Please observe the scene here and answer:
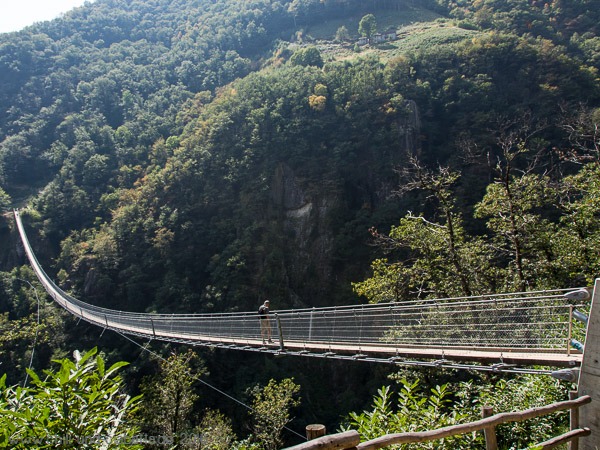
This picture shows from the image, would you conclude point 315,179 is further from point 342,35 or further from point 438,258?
point 342,35

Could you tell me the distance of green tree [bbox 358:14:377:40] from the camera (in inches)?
2019

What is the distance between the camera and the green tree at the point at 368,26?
51281 mm

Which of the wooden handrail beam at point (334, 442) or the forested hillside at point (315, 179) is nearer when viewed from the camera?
the wooden handrail beam at point (334, 442)

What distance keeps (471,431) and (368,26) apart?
5624cm

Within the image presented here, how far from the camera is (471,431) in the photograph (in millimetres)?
2367

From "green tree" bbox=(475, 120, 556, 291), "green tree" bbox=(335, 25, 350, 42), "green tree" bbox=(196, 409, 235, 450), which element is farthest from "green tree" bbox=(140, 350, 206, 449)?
"green tree" bbox=(335, 25, 350, 42)

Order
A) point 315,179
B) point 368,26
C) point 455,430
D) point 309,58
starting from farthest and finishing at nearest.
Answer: point 368,26 → point 309,58 → point 315,179 → point 455,430

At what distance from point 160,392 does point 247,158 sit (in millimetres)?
18184

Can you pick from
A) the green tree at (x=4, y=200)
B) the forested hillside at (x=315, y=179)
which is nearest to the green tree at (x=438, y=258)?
the forested hillside at (x=315, y=179)

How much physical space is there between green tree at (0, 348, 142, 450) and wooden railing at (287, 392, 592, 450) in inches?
36.4

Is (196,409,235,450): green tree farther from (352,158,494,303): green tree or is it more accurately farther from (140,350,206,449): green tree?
(352,158,494,303): green tree

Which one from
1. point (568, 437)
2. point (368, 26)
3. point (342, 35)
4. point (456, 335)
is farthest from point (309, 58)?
point (568, 437)

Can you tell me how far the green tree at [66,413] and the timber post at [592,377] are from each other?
9.07 feet

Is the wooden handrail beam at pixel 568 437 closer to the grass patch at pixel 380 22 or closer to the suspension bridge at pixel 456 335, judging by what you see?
the suspension bridge at pixel 456 335
